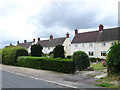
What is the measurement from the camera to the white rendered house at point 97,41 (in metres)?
42.5

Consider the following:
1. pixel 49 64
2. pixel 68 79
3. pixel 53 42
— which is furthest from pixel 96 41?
pixel 68 79

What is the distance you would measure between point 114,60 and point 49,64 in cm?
729

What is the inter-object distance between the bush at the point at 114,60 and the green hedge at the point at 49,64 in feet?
11.2

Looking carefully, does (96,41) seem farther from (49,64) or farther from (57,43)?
(49,64)

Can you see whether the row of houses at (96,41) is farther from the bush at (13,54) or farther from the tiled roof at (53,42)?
the bush at (13,54)

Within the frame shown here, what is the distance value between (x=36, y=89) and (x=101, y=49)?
37.3 m

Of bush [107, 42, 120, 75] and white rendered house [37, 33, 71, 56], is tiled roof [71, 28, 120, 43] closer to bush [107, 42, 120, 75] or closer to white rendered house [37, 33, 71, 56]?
white rendered house [37, 33, 71, 56]

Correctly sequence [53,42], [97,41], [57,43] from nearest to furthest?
[97,41] → [57,43] → [53,42]

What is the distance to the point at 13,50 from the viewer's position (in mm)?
25078

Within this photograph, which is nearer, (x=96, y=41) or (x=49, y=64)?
(x=49, y=64)

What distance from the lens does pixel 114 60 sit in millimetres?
11945

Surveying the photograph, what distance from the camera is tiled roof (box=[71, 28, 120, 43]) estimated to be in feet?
139

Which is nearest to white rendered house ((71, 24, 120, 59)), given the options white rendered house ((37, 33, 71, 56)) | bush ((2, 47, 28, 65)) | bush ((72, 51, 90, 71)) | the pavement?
white rendered house ((37, 33, 71, 56))

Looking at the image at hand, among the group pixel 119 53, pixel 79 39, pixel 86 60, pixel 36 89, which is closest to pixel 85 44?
pixel 79 39
